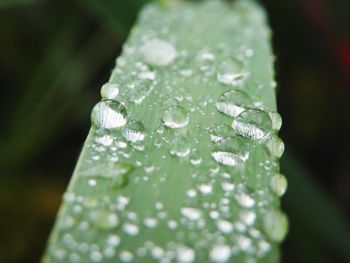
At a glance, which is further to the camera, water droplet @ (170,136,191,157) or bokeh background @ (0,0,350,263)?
bokeh background @ (0,0,350,263)

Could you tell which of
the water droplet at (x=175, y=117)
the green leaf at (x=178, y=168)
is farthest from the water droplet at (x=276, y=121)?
the water droplet at (x=175, y=117)

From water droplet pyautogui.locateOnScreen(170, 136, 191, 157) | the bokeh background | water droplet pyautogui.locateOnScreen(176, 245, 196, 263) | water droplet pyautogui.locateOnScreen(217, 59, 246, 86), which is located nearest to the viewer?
water droplet pyautogui.locateOnScreen(176, 245, 196, 263)

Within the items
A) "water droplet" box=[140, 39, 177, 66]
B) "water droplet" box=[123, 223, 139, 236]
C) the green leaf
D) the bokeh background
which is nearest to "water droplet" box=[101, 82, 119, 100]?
the green leaf

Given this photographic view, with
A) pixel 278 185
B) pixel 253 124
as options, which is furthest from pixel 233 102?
pixel 278 185

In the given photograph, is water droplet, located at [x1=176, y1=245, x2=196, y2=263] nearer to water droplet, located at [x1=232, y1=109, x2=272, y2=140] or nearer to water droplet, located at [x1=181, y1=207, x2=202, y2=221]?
water droplet, located at [x1=181, y1=207, x2=202, y2=221]

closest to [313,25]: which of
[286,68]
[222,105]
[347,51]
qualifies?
[347,51]

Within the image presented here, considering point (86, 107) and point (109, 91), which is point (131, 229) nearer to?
point (109, 91)

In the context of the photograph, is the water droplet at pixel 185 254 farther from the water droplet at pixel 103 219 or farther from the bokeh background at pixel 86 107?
the bokeh background at pixel 86 107
